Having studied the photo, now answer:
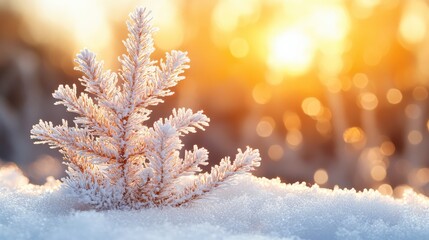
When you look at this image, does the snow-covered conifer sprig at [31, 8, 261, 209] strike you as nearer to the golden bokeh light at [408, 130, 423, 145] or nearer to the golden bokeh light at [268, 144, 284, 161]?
the golden bokeh light at [268, 144, 284, 161]

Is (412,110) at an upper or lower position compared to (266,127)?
upper

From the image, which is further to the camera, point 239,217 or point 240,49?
point 240,49

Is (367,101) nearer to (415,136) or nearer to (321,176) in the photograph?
(415,136)

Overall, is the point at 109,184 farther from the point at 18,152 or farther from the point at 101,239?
the point at 18,152

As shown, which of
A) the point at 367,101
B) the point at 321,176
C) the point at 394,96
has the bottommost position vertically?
the point at 321,176

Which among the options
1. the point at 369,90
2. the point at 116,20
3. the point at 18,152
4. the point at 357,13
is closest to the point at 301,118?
the point at 369,90

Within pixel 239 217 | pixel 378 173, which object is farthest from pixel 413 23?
pixel 239 217

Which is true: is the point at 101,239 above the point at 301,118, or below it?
below

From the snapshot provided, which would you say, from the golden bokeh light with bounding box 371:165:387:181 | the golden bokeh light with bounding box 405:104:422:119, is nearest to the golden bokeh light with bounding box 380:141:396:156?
the golden bokeh light with bounding box 371:165:387:181
